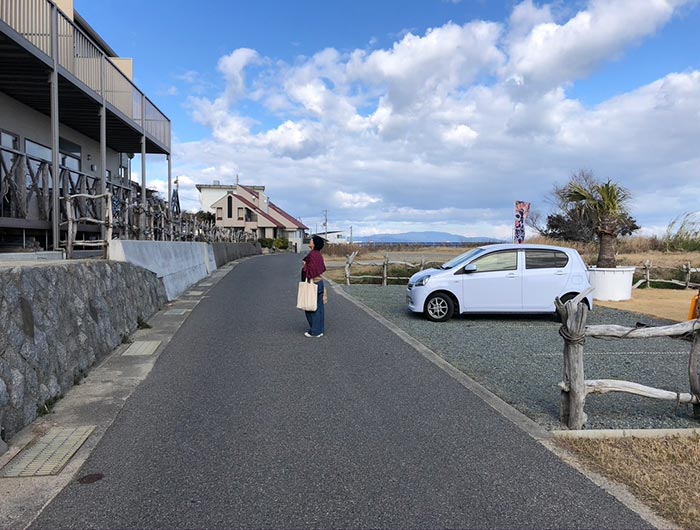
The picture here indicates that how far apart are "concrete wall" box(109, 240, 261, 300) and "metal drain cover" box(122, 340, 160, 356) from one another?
2.06m

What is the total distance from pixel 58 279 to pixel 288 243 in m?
66.0

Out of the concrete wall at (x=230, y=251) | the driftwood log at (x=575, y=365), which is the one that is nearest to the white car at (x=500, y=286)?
the driftwood log at (x=575, y=365)

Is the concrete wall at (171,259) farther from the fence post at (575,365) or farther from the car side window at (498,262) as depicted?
the fence post at (575,365)

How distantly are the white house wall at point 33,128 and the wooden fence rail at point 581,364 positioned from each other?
42.1 ft

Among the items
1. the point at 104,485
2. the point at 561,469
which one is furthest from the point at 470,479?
the point at 104,485

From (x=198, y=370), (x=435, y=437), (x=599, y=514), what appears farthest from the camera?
(x=198, y=370)

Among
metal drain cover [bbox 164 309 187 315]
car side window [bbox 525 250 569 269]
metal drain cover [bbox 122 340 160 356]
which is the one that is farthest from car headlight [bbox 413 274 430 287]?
metal drain cover [bbox 122 340 160 356]

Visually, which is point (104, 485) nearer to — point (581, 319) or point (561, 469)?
point (561, 469)

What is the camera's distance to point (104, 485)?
3785 millimetres

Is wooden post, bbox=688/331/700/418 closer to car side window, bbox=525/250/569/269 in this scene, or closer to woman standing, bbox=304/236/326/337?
woman standing, bbox=304/236/326/337

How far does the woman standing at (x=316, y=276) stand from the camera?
9.16 metres

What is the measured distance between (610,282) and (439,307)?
734 cm

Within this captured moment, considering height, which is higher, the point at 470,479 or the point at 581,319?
the point at 581,319

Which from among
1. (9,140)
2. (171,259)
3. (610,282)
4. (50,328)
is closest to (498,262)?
(610,282)
